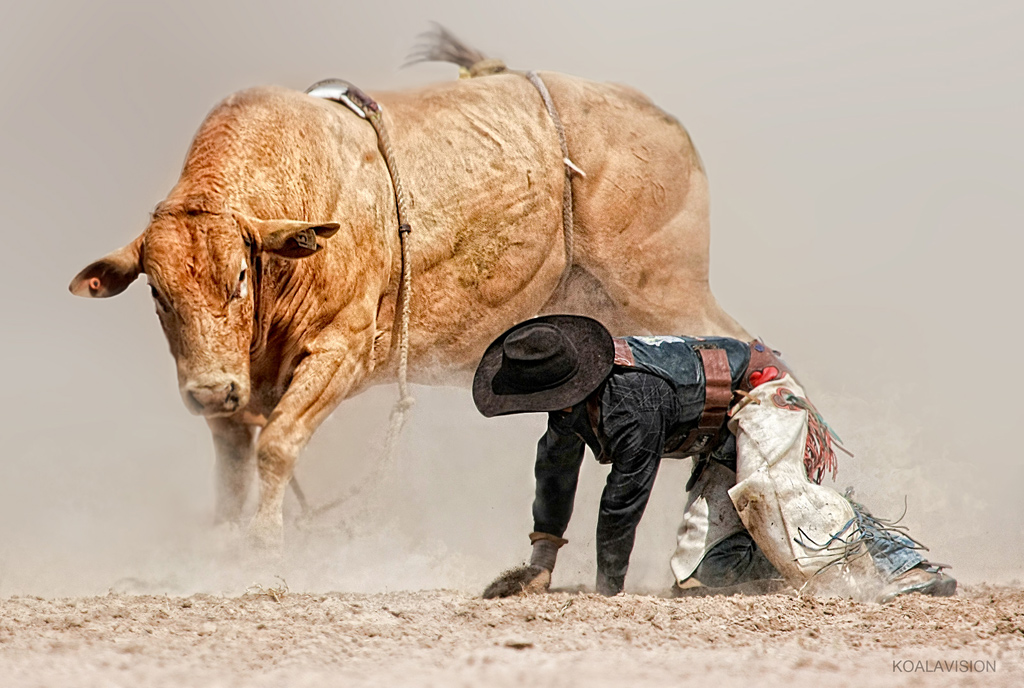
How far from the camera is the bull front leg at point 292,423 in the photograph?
4.79 metres

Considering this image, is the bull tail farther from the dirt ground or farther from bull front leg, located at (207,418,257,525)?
the dirt ground

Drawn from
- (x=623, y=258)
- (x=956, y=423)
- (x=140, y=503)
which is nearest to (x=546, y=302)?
(x=623, y=258)

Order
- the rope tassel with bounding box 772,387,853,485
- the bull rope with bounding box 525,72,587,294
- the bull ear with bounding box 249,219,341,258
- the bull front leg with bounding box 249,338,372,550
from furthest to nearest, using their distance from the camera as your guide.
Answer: the bull rope with bounding box 525,72,587,294 → the bull ear with bounding box 249,219,341,258 → the bull front leg with bounding box 249,338,372,550 → the rope tassel with bounding box 772,387,853,485

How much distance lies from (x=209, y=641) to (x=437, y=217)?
3226 mm

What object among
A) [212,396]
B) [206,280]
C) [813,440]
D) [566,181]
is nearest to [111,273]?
[206,280]

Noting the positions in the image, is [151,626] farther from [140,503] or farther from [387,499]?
[140,503]

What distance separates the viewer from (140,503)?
5.91 meters

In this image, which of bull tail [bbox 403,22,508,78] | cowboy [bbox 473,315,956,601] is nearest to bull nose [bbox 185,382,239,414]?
cowboy [bbox 473,315,956,601]

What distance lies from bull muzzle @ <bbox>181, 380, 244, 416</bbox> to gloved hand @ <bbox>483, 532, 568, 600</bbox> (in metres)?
1.47

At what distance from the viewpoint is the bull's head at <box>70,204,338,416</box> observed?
4684 millimetres

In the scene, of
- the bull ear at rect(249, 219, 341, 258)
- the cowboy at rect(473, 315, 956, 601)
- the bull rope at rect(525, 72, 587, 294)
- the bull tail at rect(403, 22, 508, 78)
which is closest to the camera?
the cowboy at rect(473, 315, 956, 601)

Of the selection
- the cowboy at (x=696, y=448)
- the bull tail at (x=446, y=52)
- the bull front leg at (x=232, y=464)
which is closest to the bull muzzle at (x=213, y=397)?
the bull front leg at (x=232, y=464)

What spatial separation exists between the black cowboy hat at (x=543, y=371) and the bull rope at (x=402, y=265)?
4.67ft

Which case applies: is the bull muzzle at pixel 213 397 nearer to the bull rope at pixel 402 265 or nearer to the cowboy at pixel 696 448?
the bull rope at pixel 402 265
